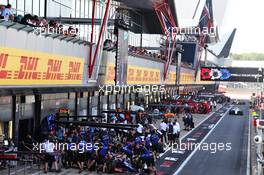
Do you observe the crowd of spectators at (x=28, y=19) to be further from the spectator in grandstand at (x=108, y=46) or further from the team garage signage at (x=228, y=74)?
the team garage signage at (x=228, y=74)

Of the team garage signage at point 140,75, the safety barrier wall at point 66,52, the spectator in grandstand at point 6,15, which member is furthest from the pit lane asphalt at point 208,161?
the spectator in grandstand at point 6,15

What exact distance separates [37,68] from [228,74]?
69.5 m

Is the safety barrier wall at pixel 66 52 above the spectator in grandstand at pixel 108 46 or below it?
below

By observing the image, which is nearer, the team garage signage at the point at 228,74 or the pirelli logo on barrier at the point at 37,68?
the pirelli logo on barrier at the point at 37,68

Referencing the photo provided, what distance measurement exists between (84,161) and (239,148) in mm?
12573

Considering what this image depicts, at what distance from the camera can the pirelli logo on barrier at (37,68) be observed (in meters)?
16.5

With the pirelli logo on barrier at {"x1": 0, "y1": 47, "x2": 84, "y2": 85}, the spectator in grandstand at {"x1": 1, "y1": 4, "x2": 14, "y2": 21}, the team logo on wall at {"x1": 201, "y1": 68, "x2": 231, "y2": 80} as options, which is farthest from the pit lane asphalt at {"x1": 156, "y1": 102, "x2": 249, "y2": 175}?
the team logo on wall at {"x1": 201, "y1": 68, "x2": 231, "y2": 80}

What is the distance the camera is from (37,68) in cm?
1900

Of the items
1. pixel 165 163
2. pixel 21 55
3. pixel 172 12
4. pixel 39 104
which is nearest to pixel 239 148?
pixel 165 163

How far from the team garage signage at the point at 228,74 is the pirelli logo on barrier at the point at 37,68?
61.7 m

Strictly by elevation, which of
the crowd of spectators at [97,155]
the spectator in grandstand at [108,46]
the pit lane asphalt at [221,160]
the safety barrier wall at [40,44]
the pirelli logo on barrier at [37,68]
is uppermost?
the spectator in grandstand at [108,46]

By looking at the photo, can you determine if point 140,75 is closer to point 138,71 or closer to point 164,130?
point 138,71

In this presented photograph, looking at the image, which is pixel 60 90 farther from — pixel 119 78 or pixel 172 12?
pixel 172 12

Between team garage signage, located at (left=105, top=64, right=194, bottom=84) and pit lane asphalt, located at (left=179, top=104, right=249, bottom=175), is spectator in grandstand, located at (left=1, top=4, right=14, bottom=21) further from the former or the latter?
team garage signage, located at (left=105, top=64, right=194, bottom=84)
